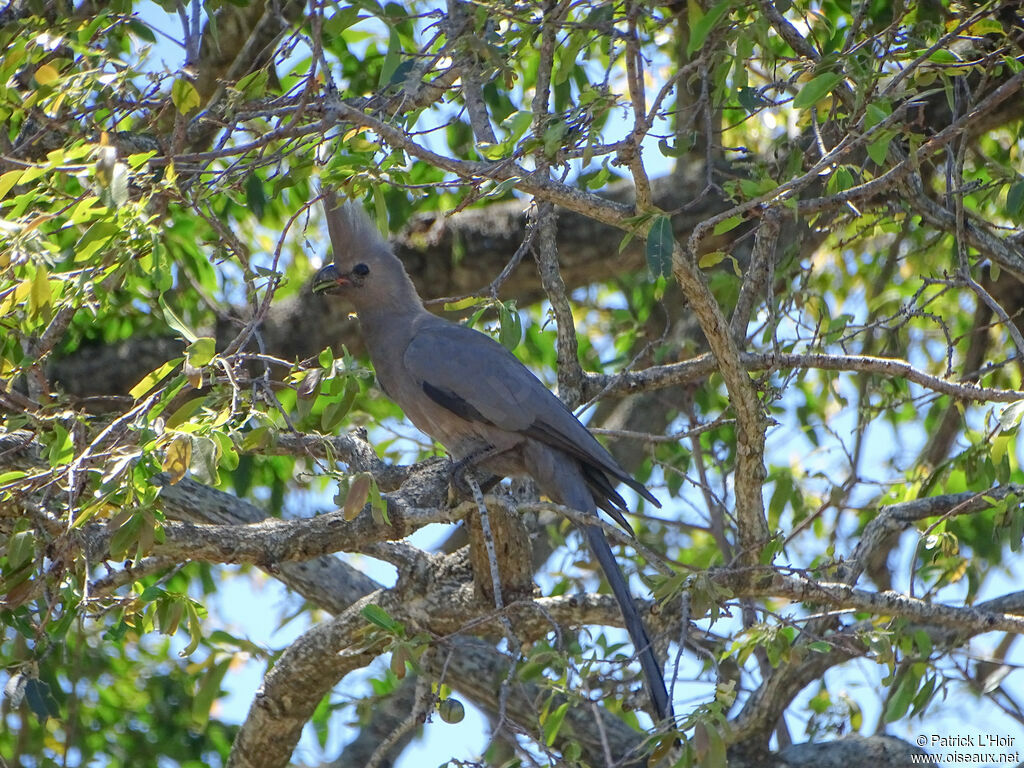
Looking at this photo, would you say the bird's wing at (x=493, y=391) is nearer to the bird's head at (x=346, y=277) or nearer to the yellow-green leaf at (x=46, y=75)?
the bird's head at (x=346, y=277)

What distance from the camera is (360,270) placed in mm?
4957

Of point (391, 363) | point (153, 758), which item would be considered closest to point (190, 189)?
point (391, 363)

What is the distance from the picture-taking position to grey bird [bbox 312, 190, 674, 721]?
14.4 feet

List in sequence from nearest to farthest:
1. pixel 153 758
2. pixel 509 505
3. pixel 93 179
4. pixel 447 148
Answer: pixel 93 179 < pixel 509 505 < pixel 153 758 < pixel 447 148

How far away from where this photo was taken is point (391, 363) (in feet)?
15.6

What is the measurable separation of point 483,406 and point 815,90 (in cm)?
196

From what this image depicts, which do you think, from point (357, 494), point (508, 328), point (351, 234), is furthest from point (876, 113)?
point (351, 234)

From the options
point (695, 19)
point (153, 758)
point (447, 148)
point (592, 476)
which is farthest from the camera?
point (447, 148)

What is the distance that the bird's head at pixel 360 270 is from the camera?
4.93 m

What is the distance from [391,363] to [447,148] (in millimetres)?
1718

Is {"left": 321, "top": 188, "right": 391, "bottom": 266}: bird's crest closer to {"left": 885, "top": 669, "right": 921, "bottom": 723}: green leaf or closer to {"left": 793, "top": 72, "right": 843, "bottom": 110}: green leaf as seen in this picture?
{"left": 793, "top": 72, "right": 843, "bottom": 110}: green leaf

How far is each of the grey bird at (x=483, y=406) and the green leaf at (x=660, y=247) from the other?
1.30 metres

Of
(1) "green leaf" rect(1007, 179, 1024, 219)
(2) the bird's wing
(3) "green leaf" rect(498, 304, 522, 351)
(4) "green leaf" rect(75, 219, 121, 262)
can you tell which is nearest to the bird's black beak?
(2) the bird's wing

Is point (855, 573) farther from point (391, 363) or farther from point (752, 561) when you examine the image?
point (391, 363)
